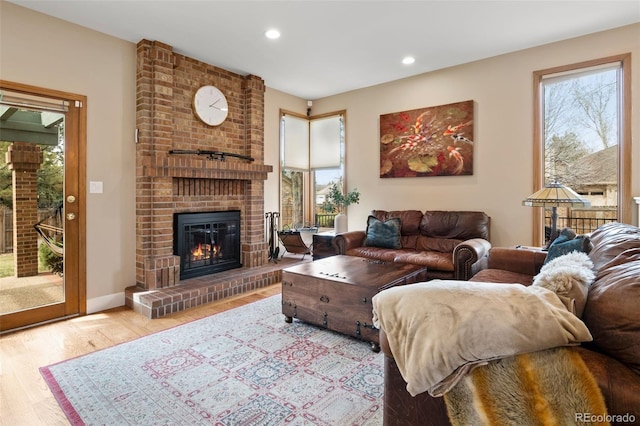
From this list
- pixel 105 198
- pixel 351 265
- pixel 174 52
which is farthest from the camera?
pixel 174 52

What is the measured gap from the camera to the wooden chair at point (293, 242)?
491 cm

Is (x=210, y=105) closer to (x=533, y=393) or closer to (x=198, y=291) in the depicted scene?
(x=198, y=291)

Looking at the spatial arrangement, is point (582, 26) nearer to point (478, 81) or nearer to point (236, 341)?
point (478, 81)

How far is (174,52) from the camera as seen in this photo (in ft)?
12.3

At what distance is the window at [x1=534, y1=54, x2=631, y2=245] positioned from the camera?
129 inches

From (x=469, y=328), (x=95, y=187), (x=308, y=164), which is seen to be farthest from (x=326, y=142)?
(x=469, y=328)

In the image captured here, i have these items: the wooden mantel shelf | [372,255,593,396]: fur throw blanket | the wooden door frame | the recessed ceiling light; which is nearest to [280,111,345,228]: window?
the wooden mantel shelf

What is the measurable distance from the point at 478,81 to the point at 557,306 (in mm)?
3788

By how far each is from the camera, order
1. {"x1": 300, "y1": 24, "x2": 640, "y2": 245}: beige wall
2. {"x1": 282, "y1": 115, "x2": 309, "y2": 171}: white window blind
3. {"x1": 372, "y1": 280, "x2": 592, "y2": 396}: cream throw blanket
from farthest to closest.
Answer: {"x1": 282, "y1": 115, "x2": 309, "y2": 171}: white window blind, {"x1": 300, "y1": 24, "x2": 640, "y2": 245}: beige wall, {"x1": 372, "y1": 280, "x2": 592, "y2": 396}: cream throw blanket

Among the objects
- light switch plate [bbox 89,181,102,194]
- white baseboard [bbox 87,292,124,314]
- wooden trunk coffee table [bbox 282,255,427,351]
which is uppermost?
light switch plate [bbox 89,181,102,194]

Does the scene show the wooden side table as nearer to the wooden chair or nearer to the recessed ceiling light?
the wooden chair

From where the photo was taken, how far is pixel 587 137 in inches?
138

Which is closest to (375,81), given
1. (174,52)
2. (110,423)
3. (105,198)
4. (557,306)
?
(174,52)

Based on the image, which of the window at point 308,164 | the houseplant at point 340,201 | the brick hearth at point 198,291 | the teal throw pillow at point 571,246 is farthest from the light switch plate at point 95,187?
the teal throw pillow at point 571,246
